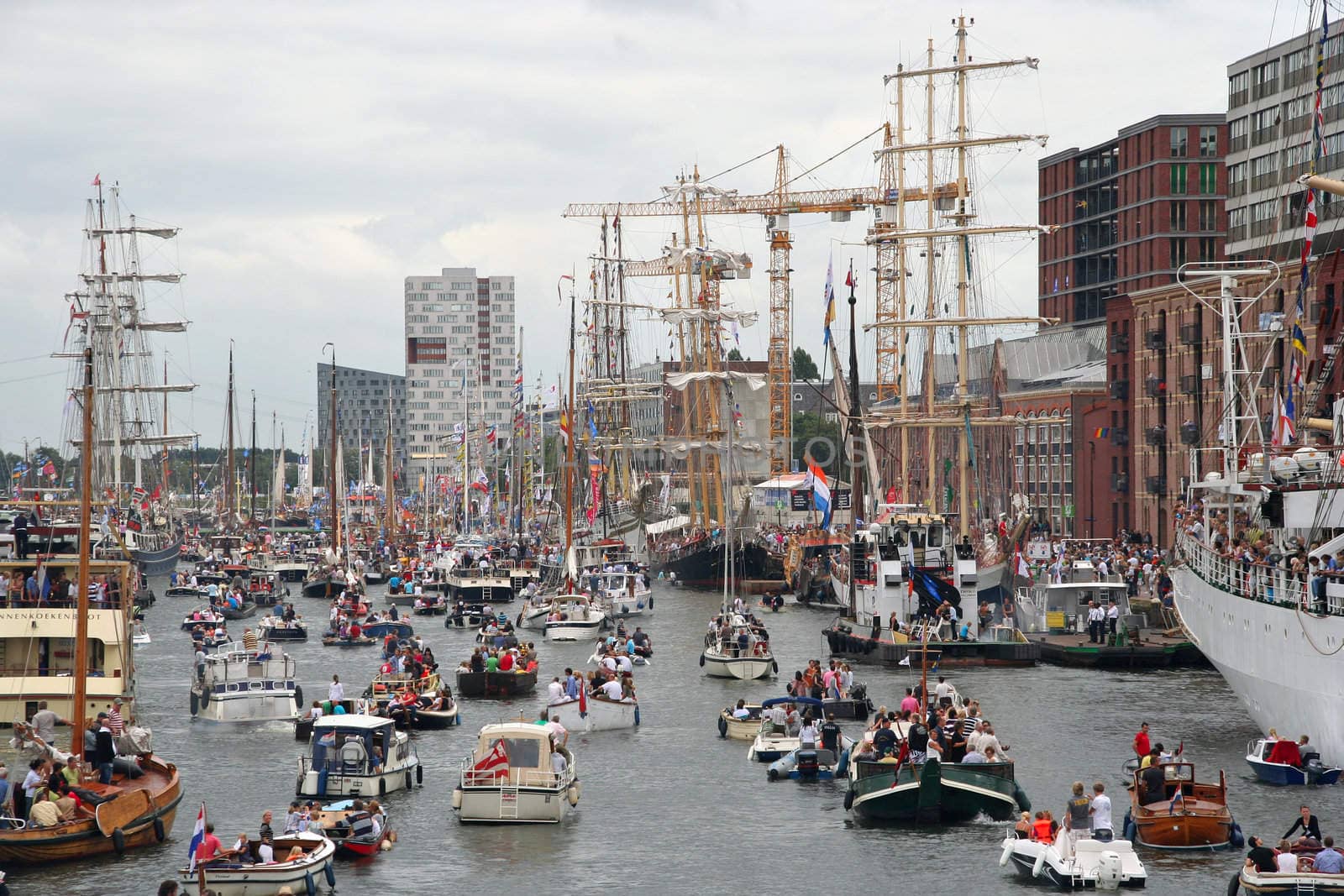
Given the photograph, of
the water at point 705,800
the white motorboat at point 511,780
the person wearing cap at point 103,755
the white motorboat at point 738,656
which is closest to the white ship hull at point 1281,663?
the water at point 705,800

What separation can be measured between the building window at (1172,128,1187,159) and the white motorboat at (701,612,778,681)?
269ft

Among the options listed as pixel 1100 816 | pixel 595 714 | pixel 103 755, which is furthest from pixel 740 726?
pixel 103 755

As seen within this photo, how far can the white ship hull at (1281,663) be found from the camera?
4053cm

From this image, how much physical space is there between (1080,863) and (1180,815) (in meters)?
3.80

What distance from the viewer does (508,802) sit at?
39.7 metres

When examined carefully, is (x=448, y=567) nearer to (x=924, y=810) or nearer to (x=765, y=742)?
(x=765, y=742)

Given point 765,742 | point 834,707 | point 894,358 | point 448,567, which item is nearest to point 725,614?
point 834,707

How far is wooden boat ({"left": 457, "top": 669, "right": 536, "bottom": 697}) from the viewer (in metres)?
61.6

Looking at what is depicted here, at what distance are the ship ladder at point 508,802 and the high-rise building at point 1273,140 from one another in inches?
2597

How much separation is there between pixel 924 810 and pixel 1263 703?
12.6 meters

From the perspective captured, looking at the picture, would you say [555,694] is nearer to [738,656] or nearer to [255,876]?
[738,656]

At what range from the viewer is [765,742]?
48.1m

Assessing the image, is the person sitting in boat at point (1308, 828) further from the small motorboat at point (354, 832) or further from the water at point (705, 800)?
the small motorboat at point (354, 832)

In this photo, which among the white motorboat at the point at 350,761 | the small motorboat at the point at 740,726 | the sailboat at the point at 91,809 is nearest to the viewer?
the sailboat at the point at 91,809
